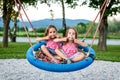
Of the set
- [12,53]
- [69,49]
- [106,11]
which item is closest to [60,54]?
[69,49]

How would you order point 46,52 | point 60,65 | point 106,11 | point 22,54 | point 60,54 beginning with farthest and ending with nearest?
point 106,11
point 22,54
point 46,52
point 60,54
point 60,65

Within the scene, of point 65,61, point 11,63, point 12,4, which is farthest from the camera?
point 12,4

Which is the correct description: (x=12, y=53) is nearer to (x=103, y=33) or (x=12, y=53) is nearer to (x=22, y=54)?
(x=22, y=54)

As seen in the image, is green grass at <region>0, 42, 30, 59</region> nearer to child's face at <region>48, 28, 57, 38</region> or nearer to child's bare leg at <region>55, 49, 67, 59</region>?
child's face at <region>48, 28, 57, 38</region>

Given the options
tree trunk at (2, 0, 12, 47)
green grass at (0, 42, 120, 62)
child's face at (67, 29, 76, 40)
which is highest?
child's face at (67, 29, 76, 40)

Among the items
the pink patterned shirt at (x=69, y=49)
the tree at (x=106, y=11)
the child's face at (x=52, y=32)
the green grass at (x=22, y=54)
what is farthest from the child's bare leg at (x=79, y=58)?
the tree at (x=106, y=11)

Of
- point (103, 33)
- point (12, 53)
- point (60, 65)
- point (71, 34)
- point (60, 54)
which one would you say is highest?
point (71, 34)

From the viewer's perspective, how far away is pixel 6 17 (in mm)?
20078

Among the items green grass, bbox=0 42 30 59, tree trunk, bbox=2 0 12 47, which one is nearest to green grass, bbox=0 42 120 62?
green grass, bbox=0 42 30 59

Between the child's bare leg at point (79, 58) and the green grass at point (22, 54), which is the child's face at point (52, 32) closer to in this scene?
the child's bare leg at point (79, 58)

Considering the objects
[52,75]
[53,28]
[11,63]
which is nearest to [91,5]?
[11,63]

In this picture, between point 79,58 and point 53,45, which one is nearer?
point 79,58

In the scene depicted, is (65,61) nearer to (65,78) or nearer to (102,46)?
(65,78)

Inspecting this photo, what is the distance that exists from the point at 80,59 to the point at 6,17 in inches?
548
